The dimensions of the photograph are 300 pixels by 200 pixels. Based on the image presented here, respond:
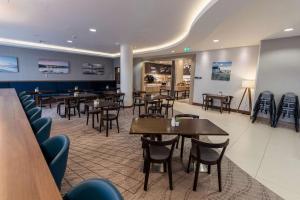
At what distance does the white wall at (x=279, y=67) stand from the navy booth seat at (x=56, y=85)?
9.55m

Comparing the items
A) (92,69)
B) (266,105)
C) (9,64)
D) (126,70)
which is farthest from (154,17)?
(92,69)

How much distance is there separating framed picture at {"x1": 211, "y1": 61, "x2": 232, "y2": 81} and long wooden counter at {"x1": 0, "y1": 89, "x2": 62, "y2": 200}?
8021mm

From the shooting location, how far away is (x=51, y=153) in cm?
169

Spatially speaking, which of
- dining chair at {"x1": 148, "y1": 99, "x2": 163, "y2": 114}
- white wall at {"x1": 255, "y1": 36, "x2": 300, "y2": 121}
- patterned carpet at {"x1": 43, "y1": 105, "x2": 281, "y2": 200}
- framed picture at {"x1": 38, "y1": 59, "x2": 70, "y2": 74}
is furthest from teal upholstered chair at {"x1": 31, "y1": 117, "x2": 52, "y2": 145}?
framed picture at {"x1": 38, "y1": 59, "x2": 70, "y2": 74}

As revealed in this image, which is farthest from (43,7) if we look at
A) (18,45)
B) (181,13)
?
(18,45)

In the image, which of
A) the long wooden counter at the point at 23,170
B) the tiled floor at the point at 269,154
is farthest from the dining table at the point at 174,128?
the long wooden counter at the point at 23,170

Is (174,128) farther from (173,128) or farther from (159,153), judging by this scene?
(159,153)

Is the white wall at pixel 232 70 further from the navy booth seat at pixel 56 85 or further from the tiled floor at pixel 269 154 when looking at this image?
the navy booth seat at pixel 56 85

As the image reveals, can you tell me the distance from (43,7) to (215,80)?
24.6ft

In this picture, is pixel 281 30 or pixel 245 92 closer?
pixel 281 30

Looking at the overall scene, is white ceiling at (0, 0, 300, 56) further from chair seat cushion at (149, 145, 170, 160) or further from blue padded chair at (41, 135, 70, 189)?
blue padded chair at (41, 135, 70, 189)

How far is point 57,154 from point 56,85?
956cm

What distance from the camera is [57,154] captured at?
1.53m

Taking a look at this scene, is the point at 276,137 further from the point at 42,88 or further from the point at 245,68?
the point at 42,88
